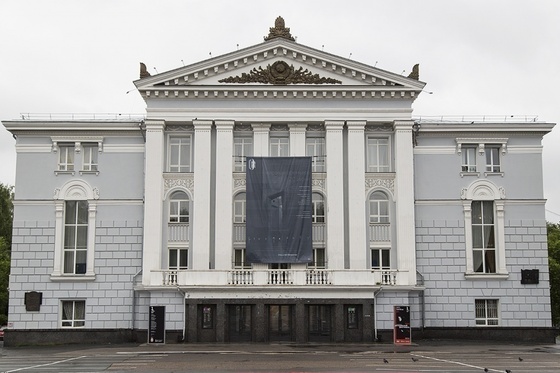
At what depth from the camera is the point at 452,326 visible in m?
46.9

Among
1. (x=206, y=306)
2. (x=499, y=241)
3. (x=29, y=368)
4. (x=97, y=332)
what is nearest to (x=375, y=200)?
(x=499, y=241)

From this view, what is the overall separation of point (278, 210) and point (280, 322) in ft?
22.4

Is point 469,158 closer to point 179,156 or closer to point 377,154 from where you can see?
point 377,154

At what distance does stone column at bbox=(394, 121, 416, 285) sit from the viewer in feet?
151

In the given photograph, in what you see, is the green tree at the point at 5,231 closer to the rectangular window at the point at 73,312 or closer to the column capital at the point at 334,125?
the rectangular window at the point at 73,312

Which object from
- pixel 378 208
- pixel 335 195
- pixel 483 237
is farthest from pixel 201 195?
pixel 483 237

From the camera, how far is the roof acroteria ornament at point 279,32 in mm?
47594

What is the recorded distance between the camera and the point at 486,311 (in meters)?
47.6

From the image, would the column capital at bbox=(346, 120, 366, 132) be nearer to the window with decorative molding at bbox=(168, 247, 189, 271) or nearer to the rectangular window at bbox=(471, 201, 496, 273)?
the rectangular window at bbox=(471, 201, 496, 273)

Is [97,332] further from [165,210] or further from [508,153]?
[508,153]

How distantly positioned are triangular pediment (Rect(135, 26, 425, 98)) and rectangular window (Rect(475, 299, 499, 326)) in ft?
45.5

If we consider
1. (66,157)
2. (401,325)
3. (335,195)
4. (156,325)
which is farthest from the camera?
(66,157)

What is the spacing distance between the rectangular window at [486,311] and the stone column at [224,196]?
16.0 m

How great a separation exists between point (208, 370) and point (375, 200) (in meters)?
22.0
